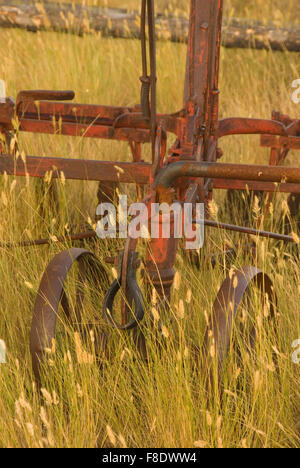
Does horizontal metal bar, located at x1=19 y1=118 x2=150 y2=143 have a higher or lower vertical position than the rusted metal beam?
lower

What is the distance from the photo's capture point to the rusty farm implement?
228cm

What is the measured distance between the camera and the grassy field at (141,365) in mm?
2078

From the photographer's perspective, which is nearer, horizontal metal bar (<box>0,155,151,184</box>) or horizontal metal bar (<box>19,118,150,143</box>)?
horizontal metal bar (<box>0,155,151,184</box>)

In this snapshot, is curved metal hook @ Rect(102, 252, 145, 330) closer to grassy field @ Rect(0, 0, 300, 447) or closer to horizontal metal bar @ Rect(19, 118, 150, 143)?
grassy field @ Rect(0, 0, 300, 447)

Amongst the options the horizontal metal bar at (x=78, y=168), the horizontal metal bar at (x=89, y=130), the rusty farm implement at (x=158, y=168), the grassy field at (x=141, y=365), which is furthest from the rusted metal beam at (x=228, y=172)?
the horizontal metal bar at (x=89, y=130)

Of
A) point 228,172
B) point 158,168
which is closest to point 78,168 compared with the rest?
point 158,168

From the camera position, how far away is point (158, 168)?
256 cm

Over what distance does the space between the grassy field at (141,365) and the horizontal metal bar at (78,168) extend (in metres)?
0.16

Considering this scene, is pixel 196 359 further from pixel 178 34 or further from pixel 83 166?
pixel 178 34

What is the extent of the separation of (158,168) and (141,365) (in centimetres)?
73

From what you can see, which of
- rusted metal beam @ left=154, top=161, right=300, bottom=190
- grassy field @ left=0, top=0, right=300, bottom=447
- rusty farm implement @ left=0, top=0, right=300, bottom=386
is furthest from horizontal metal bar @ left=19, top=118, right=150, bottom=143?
rusted metal beam @ left=154, top=161, right=300, bottom=190

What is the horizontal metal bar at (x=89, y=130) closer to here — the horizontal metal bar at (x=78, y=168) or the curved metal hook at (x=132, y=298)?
the horizontal metal bar at (x=78, y=168)

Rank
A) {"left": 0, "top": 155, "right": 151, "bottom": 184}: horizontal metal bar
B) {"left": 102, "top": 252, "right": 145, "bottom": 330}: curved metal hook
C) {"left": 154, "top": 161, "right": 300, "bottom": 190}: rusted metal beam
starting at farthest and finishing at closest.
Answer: {"left": 0, "top": 155, "right": 151, "bottom": 184}: horizontal metal bar
{"left": 154, "top": 161, "right": 300, "bottom": 190}: rusted metal beam
{"left": 102, "top": 252, "right": 145, "bottom": 330}: curved metal hook

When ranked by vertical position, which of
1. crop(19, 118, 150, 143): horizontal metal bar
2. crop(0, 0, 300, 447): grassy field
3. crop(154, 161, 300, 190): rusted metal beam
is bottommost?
crop(0, 0, 300, 447): grassy field
